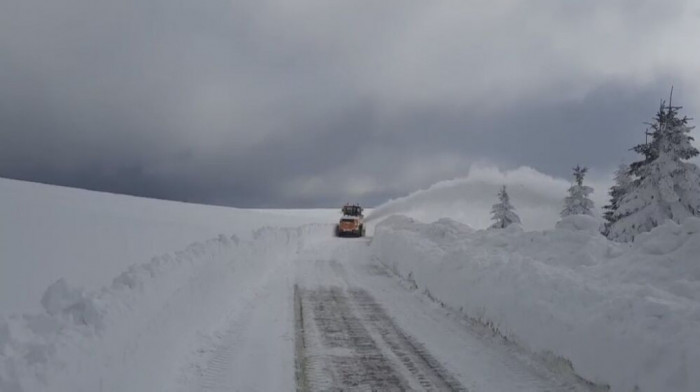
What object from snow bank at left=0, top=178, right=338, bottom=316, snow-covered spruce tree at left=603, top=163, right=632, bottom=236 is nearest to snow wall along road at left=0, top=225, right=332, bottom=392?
snow bank at left=0, top=178, right=338, bottom=316

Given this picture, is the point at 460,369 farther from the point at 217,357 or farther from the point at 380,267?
the point at 380,267

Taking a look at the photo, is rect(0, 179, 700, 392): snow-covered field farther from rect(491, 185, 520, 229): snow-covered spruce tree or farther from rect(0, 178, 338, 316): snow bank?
rect(491, 185, 520, 229): snow-covered spruce tree

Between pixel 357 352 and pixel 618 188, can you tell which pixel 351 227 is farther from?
pixel 357 352

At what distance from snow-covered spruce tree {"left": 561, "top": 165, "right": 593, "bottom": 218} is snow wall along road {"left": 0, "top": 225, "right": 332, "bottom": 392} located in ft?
114

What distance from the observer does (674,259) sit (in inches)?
369

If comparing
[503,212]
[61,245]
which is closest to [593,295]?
[61,245]

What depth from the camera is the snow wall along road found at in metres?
4.22

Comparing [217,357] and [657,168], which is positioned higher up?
[657,168]

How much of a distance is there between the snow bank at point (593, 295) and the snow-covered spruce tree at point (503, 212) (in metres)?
28.5

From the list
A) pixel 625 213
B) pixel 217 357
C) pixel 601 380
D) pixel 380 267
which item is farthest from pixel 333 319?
pixel 625 213

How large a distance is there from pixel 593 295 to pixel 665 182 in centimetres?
1846

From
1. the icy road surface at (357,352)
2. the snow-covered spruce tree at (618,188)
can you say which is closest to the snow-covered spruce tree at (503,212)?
the snow-covered spruce tree at (618,188)

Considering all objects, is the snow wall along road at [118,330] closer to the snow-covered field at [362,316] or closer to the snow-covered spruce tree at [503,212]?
the snow-covered field at [362,316]

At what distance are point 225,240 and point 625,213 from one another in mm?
19519
